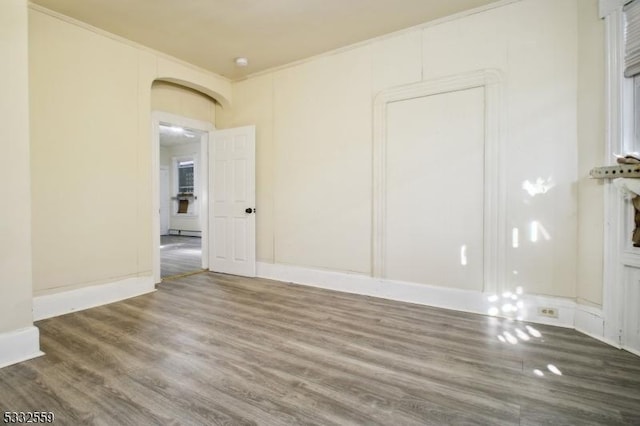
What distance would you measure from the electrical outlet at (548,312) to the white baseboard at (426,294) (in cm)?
2

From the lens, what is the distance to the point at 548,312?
291cm

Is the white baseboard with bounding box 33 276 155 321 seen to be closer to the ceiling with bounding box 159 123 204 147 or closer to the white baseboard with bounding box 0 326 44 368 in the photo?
the white baseboard with bounding box 0 326 44 368

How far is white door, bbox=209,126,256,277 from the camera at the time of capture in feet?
15.5

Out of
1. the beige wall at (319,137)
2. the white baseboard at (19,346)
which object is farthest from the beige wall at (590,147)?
the white baseboard at (19,346)

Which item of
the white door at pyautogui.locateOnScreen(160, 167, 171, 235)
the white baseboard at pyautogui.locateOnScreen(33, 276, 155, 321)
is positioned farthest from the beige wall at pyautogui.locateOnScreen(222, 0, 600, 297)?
the white door at pyautogui.locateOnScreen(160, 167, 171, 235)

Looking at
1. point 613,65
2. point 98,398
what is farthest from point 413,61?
point 98,398

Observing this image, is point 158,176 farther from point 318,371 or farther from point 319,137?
point 318,371

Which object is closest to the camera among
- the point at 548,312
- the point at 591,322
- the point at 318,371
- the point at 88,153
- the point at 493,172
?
the point at 318,371

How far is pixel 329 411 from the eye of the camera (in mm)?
1693

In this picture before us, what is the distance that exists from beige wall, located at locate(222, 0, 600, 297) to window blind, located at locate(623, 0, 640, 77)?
253mm

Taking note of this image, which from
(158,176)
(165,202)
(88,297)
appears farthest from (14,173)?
(165,202)

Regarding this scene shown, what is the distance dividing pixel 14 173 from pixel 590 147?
452cm

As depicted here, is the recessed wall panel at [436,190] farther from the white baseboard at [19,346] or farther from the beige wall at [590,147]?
the white baseboard at [19,346]

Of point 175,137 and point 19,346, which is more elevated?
point 175,137
